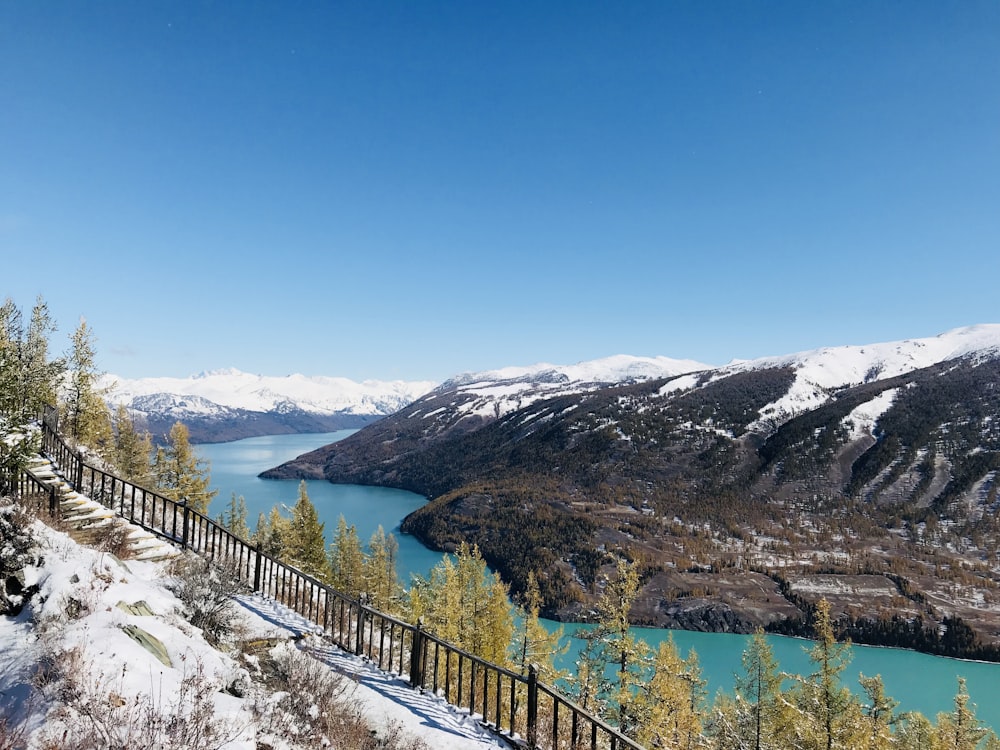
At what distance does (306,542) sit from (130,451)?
47.6 feet

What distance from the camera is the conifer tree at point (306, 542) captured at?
104 ft

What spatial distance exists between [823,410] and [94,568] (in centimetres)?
22660

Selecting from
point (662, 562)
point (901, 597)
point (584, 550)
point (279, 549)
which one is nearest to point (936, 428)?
point (901, 597)

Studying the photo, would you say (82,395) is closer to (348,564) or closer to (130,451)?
(130,451)

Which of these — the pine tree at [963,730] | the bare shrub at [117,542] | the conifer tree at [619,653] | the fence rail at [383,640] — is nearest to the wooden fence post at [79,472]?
the fence rail at [383,640]

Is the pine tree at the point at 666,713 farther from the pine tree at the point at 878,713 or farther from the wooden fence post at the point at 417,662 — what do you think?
the wooden fence post at the point at 417,662

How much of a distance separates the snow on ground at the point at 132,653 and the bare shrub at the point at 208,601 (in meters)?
0.24

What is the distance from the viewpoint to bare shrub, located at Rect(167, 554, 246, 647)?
767cm

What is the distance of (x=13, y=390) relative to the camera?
27.8ft

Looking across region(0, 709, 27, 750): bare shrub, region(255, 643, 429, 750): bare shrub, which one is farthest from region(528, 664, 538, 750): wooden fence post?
region(0, 709, 27, 750): bare shrub

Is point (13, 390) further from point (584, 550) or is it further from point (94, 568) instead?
point (584, 550)

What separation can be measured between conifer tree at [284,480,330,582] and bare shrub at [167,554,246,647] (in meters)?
23.9

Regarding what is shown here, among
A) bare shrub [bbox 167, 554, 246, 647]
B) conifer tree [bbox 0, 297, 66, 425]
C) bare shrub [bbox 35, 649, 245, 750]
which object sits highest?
conifer tree [bbox 0, 297, 66, 425]

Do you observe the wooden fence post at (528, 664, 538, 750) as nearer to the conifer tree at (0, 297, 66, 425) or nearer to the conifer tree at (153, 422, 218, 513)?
the conifer tree at (0, 297, 66, 425)
